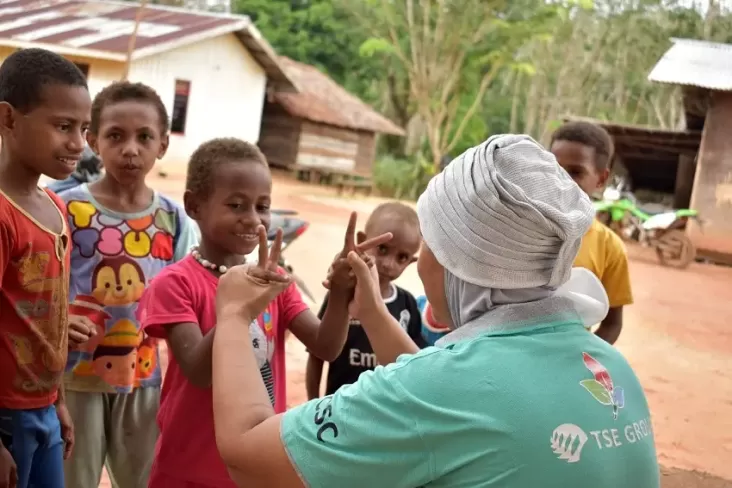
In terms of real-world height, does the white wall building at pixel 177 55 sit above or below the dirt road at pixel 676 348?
above

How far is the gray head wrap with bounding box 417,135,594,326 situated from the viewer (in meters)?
1.44

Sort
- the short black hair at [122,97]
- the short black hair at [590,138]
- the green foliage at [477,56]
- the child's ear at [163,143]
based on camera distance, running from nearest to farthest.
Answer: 1. the short black hair at [122,97]
2. the child's ear at [163,143]
3. the short black hair at [590,138]
4. the green foliage at [477,56]

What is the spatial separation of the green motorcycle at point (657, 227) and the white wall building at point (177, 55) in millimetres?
9968

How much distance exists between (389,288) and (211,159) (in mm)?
1119

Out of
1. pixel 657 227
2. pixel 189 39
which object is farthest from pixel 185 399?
pixel 189 39

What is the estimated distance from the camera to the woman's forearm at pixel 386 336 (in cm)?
214

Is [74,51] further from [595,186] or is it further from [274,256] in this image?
[274,256]

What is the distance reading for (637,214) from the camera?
17375mm

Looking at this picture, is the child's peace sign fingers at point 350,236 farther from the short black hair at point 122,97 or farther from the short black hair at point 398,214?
the short black hair at point 122,97

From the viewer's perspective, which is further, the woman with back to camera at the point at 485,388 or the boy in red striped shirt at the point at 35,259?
the boy in red striped shirt at the point at 35,259

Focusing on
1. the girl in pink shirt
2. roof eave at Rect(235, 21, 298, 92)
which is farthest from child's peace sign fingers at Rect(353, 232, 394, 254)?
roof eave at Rect(235, 21, 298, 92)

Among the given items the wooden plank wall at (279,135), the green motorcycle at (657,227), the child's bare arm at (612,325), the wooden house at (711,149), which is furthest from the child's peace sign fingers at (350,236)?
the wooden plank wall at (279,135)

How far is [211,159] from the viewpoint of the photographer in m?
2.24

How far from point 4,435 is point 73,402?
52 cm
